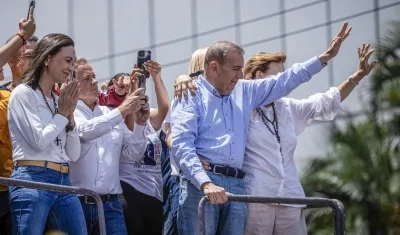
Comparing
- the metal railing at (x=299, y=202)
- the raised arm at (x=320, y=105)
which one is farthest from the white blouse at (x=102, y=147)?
the metal railing at (x=299, y=202)

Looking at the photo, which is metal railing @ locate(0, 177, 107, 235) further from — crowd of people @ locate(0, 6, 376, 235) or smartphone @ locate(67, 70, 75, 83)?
smartphone @ locate(67, 70, 75, 83)

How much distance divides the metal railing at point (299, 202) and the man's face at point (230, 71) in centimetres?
102

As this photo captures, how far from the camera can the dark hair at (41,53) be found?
9.97 metres

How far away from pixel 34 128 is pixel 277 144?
5.84 feet

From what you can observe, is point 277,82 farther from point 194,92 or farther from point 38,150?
point 38,150

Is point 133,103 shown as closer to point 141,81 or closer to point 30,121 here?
point 141,81

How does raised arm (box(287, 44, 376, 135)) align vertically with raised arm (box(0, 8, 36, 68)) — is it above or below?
below

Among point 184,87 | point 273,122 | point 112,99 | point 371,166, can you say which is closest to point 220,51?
point 184,87

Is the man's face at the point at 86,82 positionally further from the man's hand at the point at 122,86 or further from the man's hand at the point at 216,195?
the man's hand at the point at 216,195

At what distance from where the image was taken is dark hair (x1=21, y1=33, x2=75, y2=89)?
32.7ft

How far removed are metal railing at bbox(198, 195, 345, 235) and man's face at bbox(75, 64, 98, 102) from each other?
6.29ft

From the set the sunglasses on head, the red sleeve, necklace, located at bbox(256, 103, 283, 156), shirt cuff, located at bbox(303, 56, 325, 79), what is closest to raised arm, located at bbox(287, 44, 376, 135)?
necklace, located at bbox(256, 103, 283, 156)

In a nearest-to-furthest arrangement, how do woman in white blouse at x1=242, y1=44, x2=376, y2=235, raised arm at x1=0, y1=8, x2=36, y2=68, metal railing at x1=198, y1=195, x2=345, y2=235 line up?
metal railing at x1=198, y1=195, x2=345, y2=235 → woman in white blouse at x1=242, y1=44, x2=376, y2=235 → raised arm at x1=0, y1=8, x2=36, y2=68

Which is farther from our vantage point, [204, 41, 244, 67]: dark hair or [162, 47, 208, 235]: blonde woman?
[162, 47, 208, 235]: blonde woman
